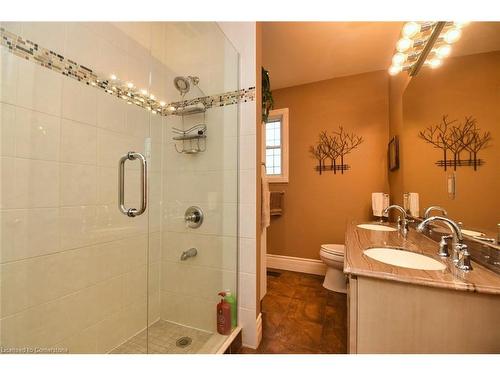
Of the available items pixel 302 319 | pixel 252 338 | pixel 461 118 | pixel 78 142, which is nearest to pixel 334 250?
pixel 302 319

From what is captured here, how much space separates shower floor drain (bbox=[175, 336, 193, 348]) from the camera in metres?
1.24

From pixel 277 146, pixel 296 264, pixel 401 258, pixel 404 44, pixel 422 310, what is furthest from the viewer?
pixel 277 146

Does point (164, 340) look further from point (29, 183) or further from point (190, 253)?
→ point (29, 183)

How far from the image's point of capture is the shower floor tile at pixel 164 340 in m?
1.21

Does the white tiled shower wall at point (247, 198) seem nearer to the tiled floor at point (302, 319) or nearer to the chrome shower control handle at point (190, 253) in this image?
the tiled floor at point (302, 319)

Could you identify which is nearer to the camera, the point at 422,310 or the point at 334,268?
the point at 422,310

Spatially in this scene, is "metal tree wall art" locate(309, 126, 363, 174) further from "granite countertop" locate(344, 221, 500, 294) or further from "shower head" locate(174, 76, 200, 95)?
"shower head" locate(174, 76, 200, 95)

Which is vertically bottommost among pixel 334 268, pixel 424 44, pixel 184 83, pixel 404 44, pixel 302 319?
pixel 302 319

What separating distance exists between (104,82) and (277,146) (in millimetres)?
2118

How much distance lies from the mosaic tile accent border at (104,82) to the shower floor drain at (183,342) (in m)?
1.45

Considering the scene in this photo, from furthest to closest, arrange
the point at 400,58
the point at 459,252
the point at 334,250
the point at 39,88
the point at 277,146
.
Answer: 1. the point at 277,146
2. the point at 334,250
3. the point at 400,58
4. the point at 39,88
5. the point at 459,252

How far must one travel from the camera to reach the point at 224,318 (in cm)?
129

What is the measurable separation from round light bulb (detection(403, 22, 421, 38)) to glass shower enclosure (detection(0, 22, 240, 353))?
1.32m

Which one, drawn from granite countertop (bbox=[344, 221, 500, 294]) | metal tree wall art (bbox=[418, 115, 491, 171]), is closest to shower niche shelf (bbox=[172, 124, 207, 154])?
granite countertop (bbox=[344, 221, 500, 294])
